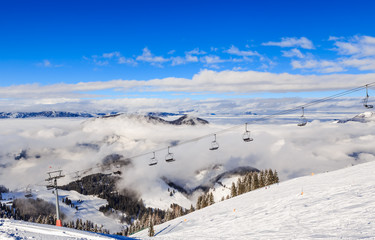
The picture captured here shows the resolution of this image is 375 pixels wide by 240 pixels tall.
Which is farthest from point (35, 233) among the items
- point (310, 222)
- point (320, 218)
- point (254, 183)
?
point (254, 183)

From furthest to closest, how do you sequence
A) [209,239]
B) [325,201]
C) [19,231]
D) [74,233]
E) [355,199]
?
[325,201], [355,199], [209,239], [74,233], [19,231]

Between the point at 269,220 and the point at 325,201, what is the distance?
6010 mm

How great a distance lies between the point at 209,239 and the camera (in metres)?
17.2

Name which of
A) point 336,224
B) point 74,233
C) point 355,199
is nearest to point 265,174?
point 355,199

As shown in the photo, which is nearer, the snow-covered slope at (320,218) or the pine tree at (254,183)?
the snow-covered slope at (320,218)

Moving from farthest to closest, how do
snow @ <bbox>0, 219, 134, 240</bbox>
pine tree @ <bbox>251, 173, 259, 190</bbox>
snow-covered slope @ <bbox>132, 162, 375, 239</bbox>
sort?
pine tree @ <bbox>251, 173, 259, 190</bbox>, snow-covered slope @ <bbox>132, 162, 375, 239</bbox>, snow @ <bbox>0, 219, 134, 240</bbox>

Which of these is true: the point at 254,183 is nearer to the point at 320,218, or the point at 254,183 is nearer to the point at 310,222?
the point at 320,218

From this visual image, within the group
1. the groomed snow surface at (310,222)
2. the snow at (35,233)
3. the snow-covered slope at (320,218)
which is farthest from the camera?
the snow-covered slope at (320,218)

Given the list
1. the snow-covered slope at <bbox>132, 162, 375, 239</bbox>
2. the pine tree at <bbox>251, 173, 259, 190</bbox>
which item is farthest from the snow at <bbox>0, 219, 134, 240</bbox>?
the pine tree at <bbox>251, 173, 259, 190</bbox>

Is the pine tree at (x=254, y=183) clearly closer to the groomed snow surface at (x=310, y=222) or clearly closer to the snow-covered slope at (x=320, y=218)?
the snow-covered slope at (x=320, y=218)

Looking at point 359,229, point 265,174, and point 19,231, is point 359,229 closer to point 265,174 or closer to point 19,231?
point 19,231

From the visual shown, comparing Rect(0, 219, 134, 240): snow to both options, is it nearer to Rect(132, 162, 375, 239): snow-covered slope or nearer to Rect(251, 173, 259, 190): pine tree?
Rect(132, 162, 375, 239): snow-covered slope

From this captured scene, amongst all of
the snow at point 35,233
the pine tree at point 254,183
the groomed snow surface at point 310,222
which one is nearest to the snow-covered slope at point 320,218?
the groomed snow surface at point 310,222

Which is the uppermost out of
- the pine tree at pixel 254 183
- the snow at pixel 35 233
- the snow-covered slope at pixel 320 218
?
the snow at pixel 35 233
